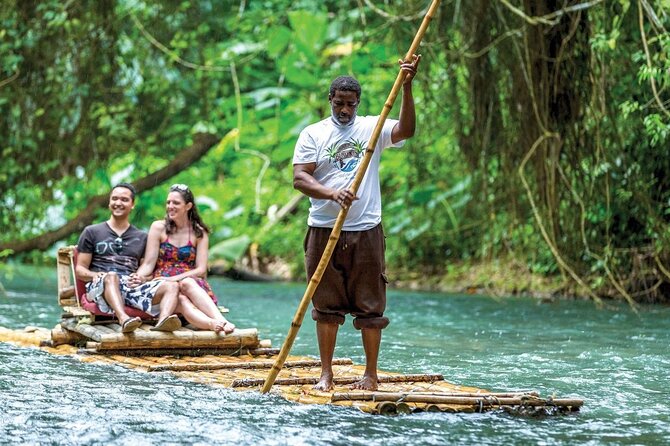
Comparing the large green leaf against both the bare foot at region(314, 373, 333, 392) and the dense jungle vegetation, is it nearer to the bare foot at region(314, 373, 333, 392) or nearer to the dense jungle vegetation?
the dense jungle vegetation

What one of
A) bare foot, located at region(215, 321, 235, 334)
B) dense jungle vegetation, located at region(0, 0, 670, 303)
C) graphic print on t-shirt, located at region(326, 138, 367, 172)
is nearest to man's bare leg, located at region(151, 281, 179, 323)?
bare foot, located at region(215, 321, 235, 334)

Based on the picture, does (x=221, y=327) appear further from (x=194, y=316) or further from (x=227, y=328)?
(x=194, y=316)

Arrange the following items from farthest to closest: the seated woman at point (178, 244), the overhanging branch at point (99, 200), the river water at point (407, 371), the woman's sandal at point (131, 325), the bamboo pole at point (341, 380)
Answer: the overhanging branch at point (99, 200), the seated woman at point (178, 244), the woman's sandal at point (131, 325), the bamboo pole at point (341, 380), the river water at point (407, 371)

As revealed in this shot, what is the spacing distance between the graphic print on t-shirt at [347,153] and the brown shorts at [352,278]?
1.09 ft

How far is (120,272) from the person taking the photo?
7.71 metres

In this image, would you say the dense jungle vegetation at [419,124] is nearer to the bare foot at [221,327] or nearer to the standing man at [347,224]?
the bare foot at [221,327]

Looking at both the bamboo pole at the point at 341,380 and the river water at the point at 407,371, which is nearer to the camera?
the river water at the point at 407,371

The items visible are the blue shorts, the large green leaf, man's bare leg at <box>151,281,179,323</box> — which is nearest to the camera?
man's bare leg at <box>151,281,179,323</box>

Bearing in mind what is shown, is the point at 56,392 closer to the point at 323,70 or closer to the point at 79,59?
the point at 79,59

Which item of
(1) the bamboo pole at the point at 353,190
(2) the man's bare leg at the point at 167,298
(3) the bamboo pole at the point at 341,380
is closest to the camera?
(1) the bamboo pole at the point at 353,190

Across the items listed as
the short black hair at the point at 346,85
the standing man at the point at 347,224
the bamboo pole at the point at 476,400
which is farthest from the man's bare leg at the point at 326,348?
the short black hair at the point at 346,85

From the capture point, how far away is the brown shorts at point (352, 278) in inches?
217

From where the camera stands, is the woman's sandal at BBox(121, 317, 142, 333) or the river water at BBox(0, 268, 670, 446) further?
the woman's sandal at BBox(121, 317, 142, 333)

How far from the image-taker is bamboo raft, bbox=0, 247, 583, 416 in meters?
4.91
